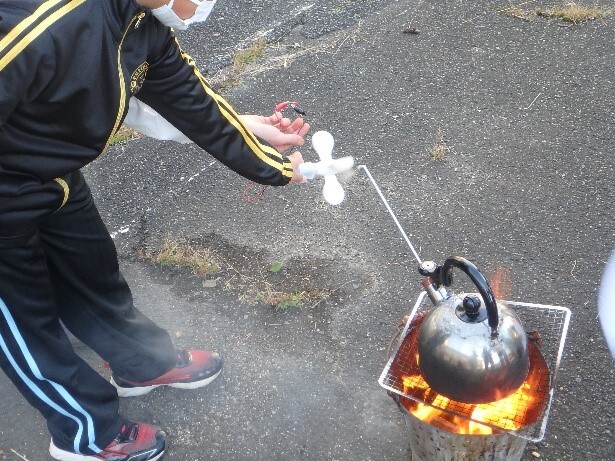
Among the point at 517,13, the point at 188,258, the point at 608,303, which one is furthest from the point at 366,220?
the point at 517,13

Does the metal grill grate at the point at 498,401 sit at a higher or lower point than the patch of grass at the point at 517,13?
higher

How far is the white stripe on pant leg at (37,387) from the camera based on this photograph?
2.26 m

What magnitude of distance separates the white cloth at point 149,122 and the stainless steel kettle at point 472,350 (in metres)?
1.28

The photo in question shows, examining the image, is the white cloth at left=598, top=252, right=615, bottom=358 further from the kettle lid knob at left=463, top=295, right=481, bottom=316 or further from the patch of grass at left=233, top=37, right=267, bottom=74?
the patch of grass at left=233, top=37, right=267, bottom=74

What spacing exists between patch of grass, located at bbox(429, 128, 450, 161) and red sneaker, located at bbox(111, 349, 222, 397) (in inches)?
82.9

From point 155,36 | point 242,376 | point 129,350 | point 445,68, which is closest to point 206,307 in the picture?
point 242,376

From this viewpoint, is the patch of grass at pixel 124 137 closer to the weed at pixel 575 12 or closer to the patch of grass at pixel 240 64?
the patch of grass at pixel 240 64

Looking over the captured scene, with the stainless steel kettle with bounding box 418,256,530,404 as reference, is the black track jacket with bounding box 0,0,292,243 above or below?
above

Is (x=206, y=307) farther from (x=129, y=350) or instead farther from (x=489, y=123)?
(x=489, y=123)

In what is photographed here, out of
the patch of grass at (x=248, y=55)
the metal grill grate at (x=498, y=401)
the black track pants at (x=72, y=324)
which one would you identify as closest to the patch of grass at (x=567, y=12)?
Result: the patch of grass at (x=248, y=55)

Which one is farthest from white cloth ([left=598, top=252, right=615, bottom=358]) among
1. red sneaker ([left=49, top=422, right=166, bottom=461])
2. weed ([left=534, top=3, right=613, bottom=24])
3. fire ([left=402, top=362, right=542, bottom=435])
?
weed ([left=534, top=3, right=613, bottom=24])

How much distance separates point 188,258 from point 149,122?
127 centimetres

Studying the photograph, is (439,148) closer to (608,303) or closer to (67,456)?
(608,303)

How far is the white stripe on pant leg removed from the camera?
226 centimetres
